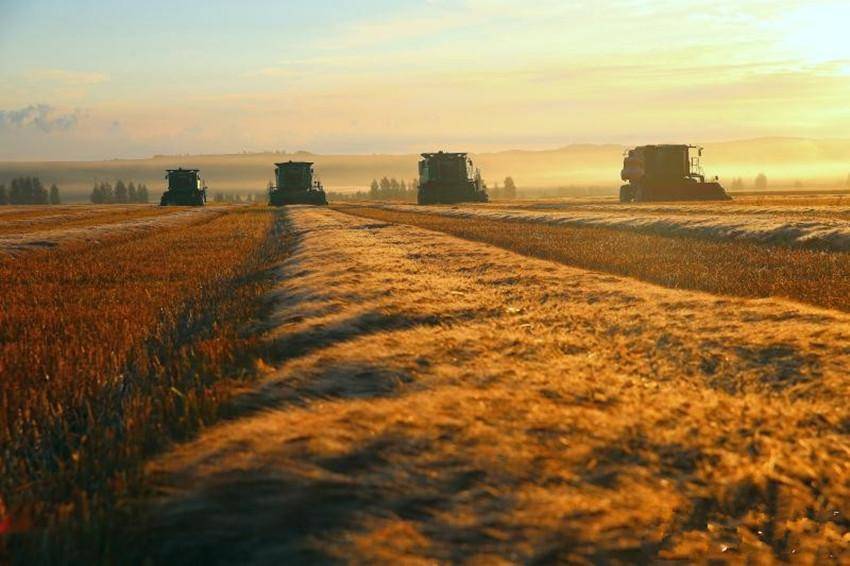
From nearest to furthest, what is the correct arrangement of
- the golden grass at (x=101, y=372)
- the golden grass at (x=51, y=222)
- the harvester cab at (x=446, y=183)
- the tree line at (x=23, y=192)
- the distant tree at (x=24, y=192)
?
the golden grass at (x=101, y=372) < the golden grass at (x=51, y=222) < the harvester cab at (x=446, y=183) < the tree line at (x=23, y=192) < the distant tree at (x=24, y=192)

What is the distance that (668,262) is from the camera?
1495 centimetres

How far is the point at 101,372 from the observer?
20.9 ft

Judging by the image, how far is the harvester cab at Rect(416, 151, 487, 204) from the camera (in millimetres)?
64000

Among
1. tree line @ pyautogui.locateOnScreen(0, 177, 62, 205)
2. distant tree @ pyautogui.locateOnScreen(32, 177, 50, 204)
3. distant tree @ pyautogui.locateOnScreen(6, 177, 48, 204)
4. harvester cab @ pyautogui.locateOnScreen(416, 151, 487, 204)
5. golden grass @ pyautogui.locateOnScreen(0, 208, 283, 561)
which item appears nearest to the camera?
golden grass @ pyautogui.locateOnScreen(0, 208, 283, 561)

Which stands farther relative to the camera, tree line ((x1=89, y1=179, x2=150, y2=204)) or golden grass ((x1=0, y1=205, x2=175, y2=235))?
tree line ((x1=89, y1=179, x2=150, y2=204))

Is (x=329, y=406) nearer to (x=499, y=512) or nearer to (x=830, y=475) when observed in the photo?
(x=499, y=512)

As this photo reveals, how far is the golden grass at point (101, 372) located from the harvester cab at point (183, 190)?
201ft

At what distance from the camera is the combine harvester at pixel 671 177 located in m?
49.2

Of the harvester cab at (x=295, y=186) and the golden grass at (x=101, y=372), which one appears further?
the harvester cab at (x=295, y=186)

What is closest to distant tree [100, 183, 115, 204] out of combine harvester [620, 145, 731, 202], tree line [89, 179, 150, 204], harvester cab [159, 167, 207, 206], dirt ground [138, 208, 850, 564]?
tree line [89, 179, 150, 204]

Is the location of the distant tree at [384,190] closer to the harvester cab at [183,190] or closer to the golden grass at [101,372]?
the harvester cab at [183,190]

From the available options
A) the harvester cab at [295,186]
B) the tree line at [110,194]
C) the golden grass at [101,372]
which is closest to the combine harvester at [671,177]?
the harvester cab at [295,186]

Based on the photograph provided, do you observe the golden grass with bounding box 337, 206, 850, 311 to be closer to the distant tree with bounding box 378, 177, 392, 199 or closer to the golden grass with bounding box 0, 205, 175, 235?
the golden grass with bounding box 0, 205, 175, 235

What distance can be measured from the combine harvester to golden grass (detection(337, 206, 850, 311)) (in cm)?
2835
